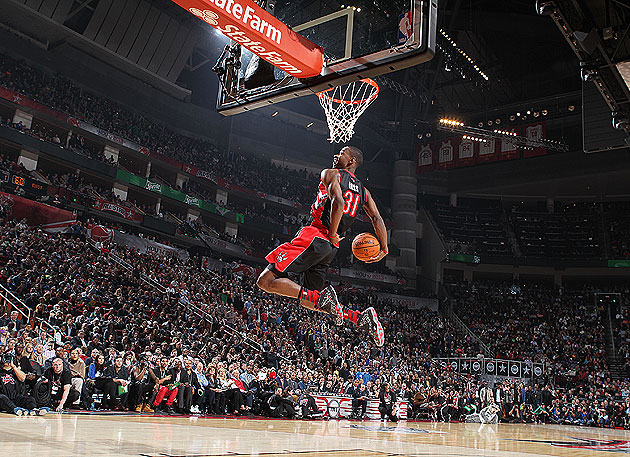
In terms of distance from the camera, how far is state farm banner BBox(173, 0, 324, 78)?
509 cm

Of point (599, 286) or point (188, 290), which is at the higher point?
point (599, 286)

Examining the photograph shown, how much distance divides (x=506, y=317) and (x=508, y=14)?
1615cm

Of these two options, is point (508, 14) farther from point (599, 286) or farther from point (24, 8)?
point (24, 8)

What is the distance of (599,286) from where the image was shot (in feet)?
112

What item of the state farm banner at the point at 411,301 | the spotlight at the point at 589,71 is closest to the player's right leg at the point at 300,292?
the spotlight at the point at 589,71

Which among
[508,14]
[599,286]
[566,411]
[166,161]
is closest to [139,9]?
[166,161]

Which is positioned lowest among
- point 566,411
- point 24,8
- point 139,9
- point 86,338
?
point 566,411

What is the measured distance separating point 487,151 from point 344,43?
90.9 feet

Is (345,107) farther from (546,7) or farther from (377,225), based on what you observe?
(377,225)

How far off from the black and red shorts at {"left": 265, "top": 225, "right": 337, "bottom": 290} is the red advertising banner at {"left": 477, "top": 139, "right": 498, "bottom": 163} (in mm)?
28309

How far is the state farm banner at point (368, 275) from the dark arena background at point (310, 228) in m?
0.10

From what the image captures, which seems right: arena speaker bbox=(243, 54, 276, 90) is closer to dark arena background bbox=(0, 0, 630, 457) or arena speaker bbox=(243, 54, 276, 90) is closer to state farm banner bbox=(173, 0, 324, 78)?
dark arena background bbox=(0, 0, 630, 457)

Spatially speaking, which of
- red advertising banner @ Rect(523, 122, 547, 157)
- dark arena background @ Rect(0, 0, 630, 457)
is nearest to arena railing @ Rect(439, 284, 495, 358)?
dark arena background @ Rect(0, 0, 630, 457)

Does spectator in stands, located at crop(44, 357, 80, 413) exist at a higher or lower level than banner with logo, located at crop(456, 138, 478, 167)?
lower
